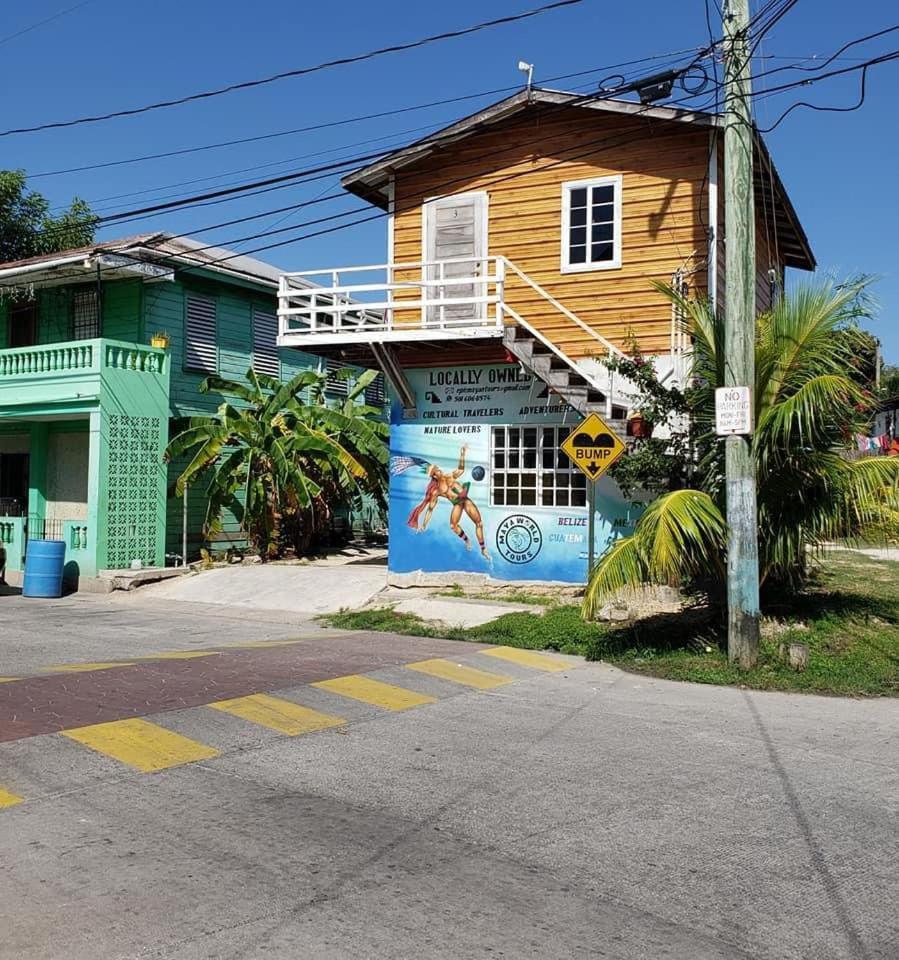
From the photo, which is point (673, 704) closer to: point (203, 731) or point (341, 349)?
point (203, 731)

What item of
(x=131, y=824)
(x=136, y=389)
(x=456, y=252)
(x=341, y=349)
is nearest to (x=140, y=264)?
(x=136, y=389)

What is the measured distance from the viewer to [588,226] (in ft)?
53.5

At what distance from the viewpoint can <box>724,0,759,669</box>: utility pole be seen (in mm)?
10727

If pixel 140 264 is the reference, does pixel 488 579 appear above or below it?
below

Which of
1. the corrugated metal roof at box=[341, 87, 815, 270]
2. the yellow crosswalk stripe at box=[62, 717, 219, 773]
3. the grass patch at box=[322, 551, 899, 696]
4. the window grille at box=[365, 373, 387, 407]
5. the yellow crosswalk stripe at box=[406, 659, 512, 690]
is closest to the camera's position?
the yellow crosswalk stripe at box=[62, 717, 219, 773]

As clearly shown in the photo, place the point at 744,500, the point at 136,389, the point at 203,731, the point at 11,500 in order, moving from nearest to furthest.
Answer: the point at 203,731 → the point at 744,500 → the point at 136,389 → the point at 11,500

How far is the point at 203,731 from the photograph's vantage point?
766 centimetres

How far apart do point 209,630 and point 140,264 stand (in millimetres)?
9963

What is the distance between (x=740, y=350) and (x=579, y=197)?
655cm

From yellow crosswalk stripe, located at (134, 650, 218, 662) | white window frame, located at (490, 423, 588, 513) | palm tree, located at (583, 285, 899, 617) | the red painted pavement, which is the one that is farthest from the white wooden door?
yellow crosswalk stripe, located at (134, 650, 218, 662)

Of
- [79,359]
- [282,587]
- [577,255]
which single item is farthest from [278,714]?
[79,359]

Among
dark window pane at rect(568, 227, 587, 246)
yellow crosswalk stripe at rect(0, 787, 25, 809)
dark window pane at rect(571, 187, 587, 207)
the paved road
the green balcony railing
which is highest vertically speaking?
dark window pane at rect(571, 187, 587, 207)

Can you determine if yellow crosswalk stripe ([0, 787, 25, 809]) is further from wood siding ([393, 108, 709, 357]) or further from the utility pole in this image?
wood siding ([393, 108, 709, 357])

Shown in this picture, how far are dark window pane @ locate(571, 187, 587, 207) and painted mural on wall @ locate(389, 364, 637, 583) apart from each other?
113 inches
